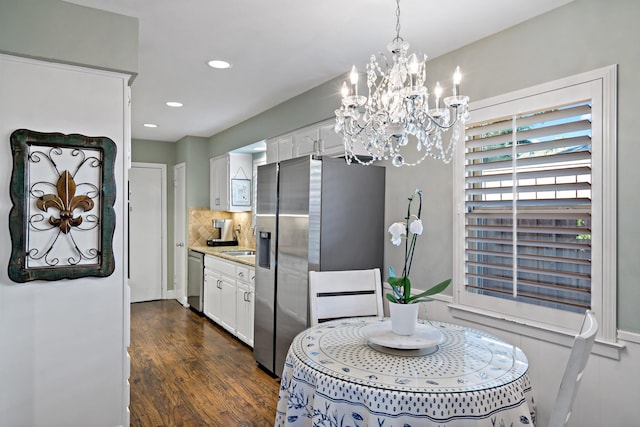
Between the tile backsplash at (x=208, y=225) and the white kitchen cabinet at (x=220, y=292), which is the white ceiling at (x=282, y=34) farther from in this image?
the tile backsplash at (x=208, y=225)

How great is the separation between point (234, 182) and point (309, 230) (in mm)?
2856

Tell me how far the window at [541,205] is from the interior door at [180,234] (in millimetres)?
4565

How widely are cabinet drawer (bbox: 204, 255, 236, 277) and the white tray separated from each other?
2.80 metres

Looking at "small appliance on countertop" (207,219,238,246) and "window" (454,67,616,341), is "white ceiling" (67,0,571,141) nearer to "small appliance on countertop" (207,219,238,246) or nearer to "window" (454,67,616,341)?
"window" (454,67,616,341)

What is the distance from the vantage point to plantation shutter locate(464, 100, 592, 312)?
7.20 feet

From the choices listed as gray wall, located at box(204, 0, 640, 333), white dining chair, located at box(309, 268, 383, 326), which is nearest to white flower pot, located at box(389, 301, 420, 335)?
white dining chair, located at box(309, 268, 383, 326)

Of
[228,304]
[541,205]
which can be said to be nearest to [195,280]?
[228,304]

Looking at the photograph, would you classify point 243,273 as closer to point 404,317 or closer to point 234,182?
point 234,182

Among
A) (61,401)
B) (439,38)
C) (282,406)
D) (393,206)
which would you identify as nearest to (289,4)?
(439,38)

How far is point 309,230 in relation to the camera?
10.4ft

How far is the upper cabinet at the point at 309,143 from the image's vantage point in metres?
3.48

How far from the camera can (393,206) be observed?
3.34 m

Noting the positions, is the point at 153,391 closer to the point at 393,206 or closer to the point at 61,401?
the point at 61,401

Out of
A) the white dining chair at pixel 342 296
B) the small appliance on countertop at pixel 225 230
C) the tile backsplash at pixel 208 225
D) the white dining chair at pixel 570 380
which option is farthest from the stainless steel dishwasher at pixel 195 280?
the white dining chair at pixel 570 380
